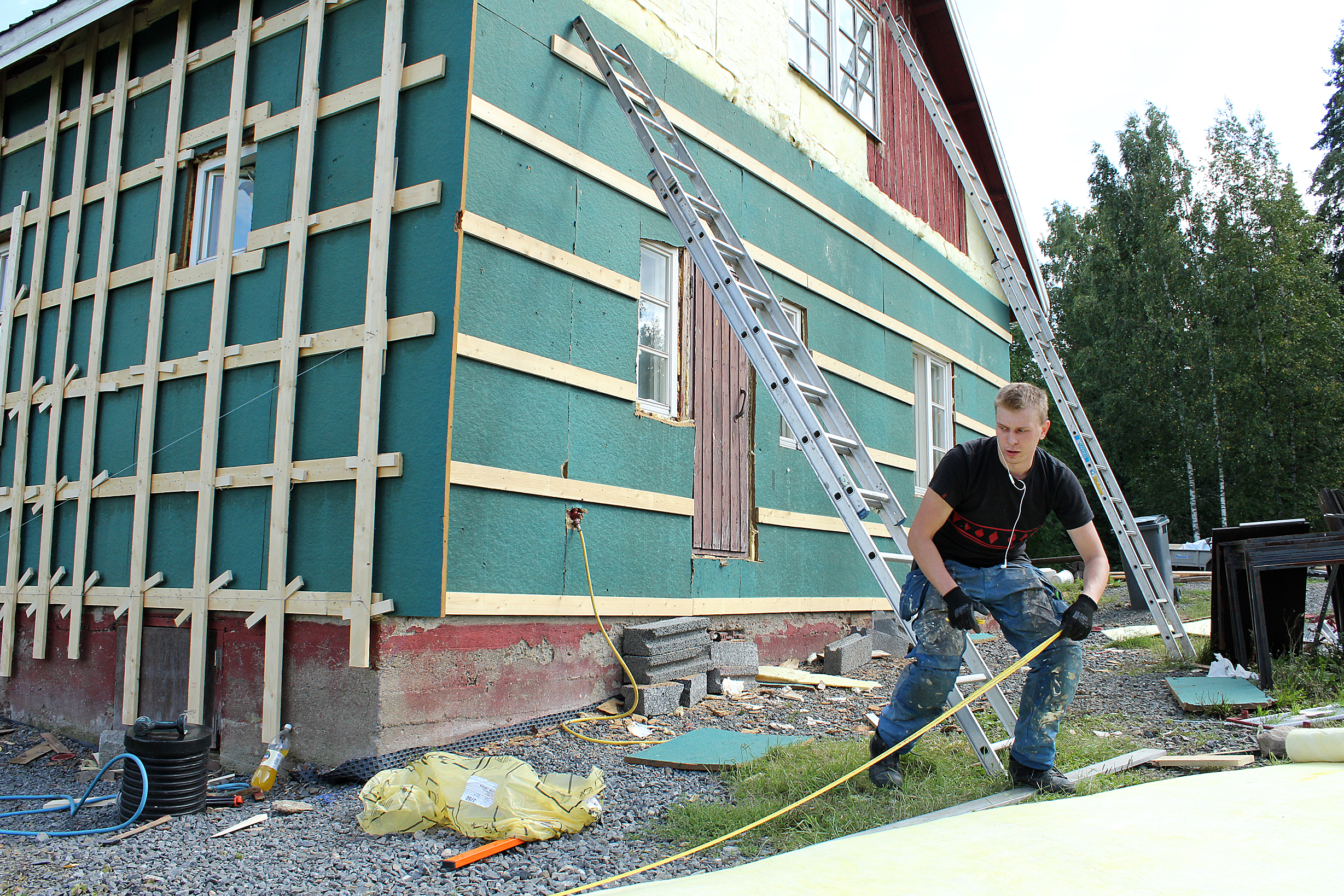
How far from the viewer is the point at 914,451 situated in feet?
31.3

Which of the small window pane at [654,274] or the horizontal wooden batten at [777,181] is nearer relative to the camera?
the horizontal wooden batten at [777,181]

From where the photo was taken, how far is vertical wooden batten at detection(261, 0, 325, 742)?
490cm

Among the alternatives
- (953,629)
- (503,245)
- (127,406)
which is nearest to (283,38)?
(503,245)

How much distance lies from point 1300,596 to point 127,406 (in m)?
8.12

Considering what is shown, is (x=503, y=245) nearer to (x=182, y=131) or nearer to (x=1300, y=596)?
(x=182, y=131)

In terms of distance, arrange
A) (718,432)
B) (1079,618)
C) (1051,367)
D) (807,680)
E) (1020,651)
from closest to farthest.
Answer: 1. (1079,618)
2. (1020,651)
3. (807,680)
4. (718,432)
5. (1051,367)

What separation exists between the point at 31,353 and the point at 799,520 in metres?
6.30

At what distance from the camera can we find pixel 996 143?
1143 centimetres

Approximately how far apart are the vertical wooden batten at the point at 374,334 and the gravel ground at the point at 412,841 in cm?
93

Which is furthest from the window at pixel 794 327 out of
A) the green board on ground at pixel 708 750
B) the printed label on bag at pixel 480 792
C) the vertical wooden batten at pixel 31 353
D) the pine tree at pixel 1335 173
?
the pine tree at pixel 1335 173

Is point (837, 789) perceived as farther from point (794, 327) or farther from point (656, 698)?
point (794, 327)

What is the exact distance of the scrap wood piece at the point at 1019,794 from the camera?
119 inches

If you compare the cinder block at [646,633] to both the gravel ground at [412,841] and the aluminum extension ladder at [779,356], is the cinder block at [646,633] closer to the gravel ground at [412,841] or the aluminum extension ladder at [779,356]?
the gravel ground at [412,841]

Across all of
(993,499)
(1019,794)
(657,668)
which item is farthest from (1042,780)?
(657,668)
